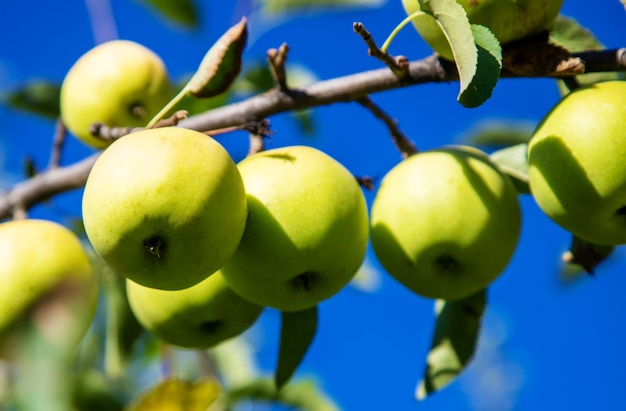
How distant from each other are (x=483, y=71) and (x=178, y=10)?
1.91m

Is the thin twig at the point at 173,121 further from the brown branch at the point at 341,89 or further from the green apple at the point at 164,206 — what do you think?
the brown branch at the point at 341,89

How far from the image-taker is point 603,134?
1.35 m

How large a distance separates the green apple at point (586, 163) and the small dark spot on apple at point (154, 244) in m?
0.72

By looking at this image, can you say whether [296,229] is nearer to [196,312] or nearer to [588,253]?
[196,312]

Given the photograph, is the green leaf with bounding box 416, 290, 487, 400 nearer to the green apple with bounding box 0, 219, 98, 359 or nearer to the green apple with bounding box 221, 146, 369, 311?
the green apple with bounding box 221, 146, 369, 311

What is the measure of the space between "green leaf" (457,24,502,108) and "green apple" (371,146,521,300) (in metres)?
0.33

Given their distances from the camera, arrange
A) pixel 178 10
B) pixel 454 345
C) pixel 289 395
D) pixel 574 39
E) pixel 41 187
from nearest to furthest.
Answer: pixel 574 39
pixel 454 345
pixel 41 187
pixel 289 395
pixel 178 10

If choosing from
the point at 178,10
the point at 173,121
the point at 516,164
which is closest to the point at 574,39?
the point at 516,164

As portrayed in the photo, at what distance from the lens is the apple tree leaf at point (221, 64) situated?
150 cm

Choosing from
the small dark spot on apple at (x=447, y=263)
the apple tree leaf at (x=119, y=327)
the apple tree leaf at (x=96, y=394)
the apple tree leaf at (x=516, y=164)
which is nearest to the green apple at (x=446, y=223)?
the small dark spot on apple at (x=447, y=263)

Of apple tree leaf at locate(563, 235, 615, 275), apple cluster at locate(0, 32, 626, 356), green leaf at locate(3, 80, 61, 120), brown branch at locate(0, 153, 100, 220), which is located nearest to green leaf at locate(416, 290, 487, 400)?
apple cluster at locate(0, 32, 626, 356)

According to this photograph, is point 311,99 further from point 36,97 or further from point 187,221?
point 36,97

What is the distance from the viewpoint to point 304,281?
1.49 m

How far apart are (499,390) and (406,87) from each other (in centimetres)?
228
